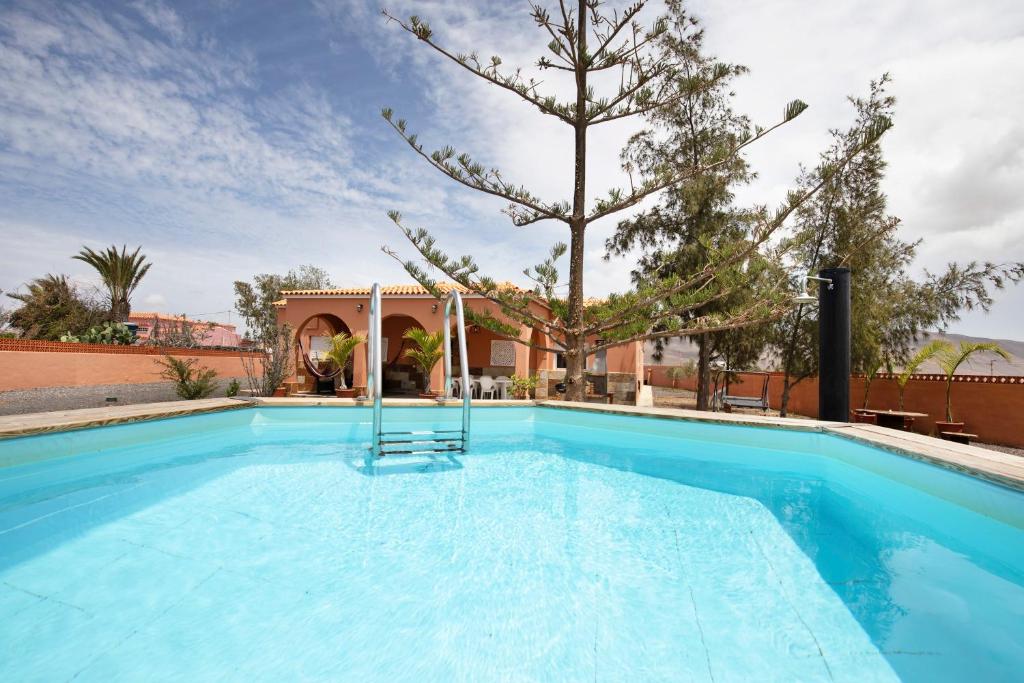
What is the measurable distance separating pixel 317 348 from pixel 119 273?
1288 centimetres

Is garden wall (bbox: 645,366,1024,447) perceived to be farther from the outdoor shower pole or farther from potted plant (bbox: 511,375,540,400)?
potted plant (bbox: 511,375,540,400)

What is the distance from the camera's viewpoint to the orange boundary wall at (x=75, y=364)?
450 inches

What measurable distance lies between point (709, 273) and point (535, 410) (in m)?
3.96

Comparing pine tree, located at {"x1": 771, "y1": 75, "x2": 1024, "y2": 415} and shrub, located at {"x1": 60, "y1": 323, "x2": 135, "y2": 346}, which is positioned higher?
pine tree, located at {"x1": 771, "y1": 75, "x2": 1024, "y2": 415}

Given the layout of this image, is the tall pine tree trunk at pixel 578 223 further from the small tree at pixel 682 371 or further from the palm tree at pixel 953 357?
the small tree at pixel 682 371

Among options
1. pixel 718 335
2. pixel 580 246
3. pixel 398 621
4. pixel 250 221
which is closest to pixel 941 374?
pixel 718 335

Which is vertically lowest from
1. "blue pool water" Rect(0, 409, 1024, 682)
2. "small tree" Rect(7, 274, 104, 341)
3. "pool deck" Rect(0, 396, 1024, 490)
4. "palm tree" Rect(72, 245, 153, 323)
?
"blue pool water" Rect(0, 409, 1024, 682)

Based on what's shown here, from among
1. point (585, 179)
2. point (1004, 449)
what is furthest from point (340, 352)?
point (1004, 449)

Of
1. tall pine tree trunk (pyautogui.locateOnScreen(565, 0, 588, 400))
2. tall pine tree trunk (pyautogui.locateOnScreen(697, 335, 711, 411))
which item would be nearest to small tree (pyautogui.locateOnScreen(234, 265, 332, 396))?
tall pine tree trunk (pyautogui.locateOnScreen(565, 0, 588, 400))

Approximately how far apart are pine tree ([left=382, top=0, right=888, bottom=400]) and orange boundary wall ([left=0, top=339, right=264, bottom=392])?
10.5 metres

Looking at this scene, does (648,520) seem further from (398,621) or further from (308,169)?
(308,169)

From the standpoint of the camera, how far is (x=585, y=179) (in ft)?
28.2

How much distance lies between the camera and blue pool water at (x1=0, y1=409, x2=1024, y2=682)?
6.62 ft

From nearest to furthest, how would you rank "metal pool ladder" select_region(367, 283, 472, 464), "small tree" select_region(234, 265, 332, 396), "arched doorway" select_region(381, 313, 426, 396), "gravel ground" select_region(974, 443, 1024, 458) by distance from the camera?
"metal pool ladder" select_region(367, 283, 472, 464) → "gravel ground" select_region(974, 443, 1024, 458) → "arched doorway" select_region(381, 313, 426, 396) → "small tree" select_region(234, 265, 332, 396)
